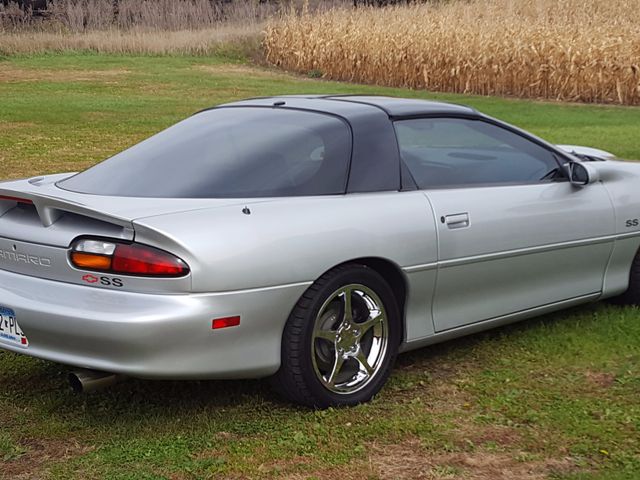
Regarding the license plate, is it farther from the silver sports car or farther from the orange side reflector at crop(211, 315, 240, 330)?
the orange side reflector at crop(211, 315, 240, 330)

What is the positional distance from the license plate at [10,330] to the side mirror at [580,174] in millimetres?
2896

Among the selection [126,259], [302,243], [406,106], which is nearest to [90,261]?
[126,259]

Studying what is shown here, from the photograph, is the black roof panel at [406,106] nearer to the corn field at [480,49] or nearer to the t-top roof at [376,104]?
the t-top roof at [376,104]

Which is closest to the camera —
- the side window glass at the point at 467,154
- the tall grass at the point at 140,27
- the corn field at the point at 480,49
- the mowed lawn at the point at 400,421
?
the mowed lawn at the point at 400,421

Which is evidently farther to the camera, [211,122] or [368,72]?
[368,72]

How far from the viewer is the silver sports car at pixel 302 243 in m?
3.81

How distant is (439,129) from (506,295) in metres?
0.90

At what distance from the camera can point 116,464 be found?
3746mm

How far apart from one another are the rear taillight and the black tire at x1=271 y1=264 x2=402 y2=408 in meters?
0.59

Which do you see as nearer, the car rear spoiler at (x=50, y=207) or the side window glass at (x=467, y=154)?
the car rear spoiler at (x=50, y=207)


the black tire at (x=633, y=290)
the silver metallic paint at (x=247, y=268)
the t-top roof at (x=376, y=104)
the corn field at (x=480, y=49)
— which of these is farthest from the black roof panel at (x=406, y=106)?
the corn field at (x=480, y=49)

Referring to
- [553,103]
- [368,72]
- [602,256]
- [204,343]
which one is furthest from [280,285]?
[368,72]

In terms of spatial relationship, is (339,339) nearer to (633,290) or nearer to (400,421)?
(400,421)

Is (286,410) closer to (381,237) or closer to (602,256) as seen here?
(381,237)
